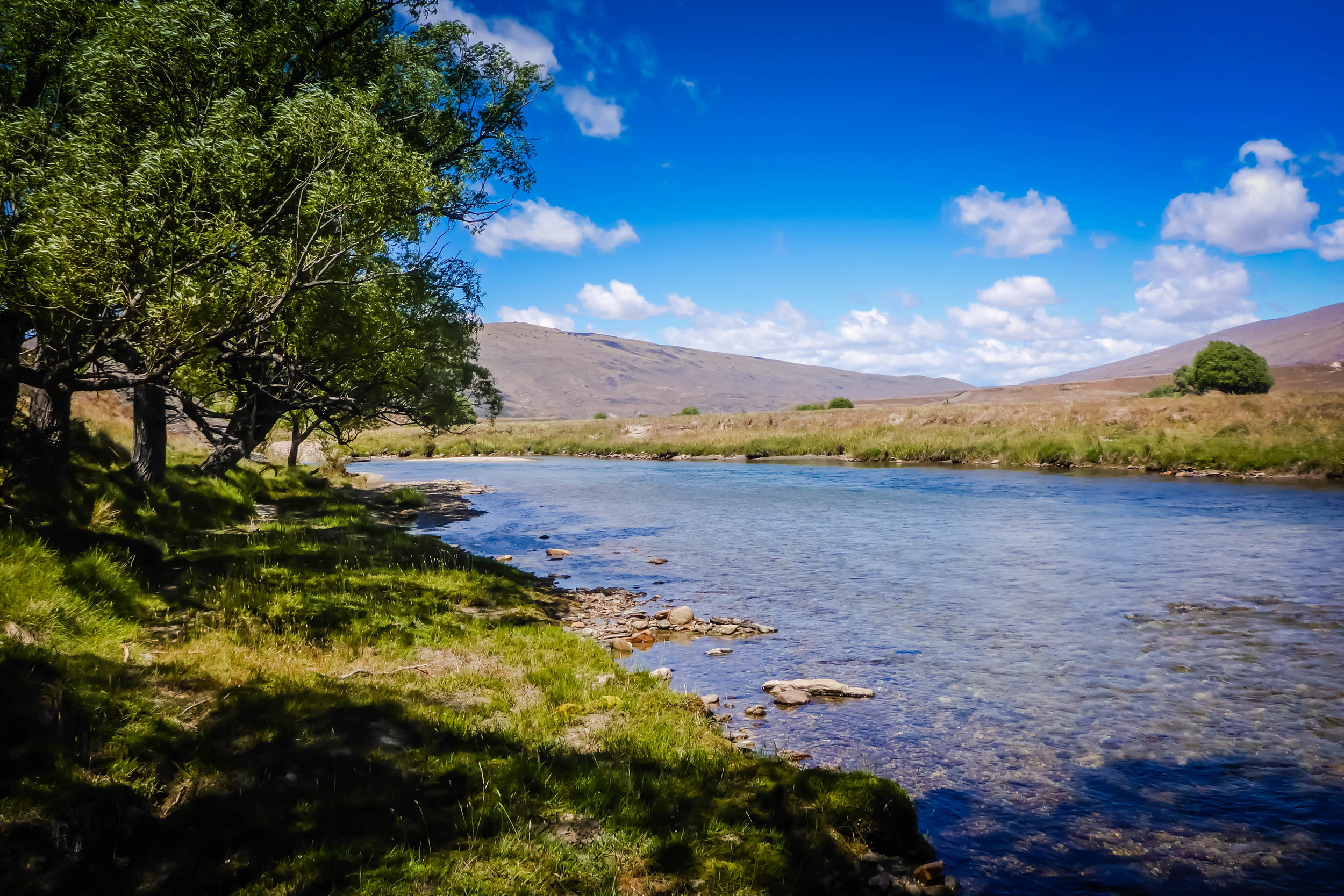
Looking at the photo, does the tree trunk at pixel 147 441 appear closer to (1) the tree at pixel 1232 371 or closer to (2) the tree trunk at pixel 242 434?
(2) the tree trunk at pixel 242 434

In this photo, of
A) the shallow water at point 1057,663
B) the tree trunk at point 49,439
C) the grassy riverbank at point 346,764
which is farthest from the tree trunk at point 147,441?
the shallow water at point 1057,663

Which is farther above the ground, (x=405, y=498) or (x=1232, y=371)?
(x=1232, y=371)

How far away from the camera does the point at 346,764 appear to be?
6.67 metres

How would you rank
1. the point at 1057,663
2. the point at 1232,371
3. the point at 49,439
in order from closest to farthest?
1. the point at 1057,663
2. the point at 49,439
3. the point at 1232,371

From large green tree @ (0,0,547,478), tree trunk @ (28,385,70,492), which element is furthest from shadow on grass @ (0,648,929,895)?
tree trunk @ (28,385,70,492)

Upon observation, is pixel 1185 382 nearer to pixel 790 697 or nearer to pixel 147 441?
pixel 790 697

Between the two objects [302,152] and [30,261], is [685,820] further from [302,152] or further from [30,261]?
[302,152]

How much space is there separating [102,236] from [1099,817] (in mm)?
15159

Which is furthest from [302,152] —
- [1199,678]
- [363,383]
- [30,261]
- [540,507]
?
[540,507]

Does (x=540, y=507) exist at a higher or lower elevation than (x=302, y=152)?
lower

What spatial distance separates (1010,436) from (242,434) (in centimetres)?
5583

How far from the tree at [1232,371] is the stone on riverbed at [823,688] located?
9151 cm

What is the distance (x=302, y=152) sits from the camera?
13.7 meters

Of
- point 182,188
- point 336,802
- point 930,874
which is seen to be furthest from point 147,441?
point 930,874
